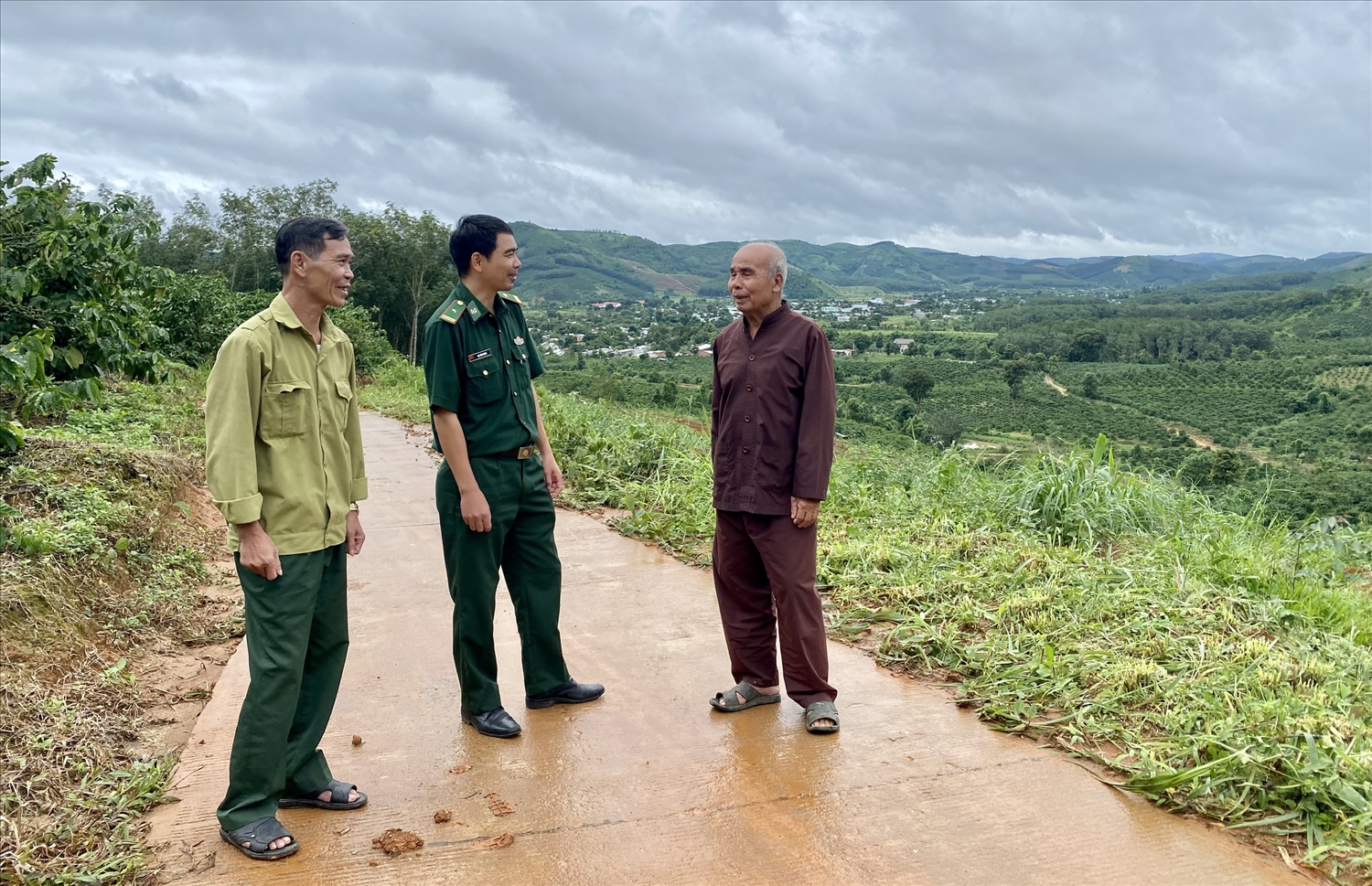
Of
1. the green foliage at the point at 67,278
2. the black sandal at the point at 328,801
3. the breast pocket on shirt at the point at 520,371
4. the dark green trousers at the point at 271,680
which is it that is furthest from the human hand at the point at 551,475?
the green foliage at the point at 67,278

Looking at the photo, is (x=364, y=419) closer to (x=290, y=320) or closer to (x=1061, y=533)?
(x=1061, y=533)

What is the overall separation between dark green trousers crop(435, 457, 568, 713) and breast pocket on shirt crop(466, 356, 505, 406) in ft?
0.73

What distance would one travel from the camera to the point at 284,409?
9.14 feet

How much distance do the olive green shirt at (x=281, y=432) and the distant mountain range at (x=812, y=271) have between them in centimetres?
4570

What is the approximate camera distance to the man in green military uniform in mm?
3369

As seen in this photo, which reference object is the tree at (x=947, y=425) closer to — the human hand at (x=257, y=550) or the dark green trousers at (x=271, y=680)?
the dark green trousers at (x=271, y=680)

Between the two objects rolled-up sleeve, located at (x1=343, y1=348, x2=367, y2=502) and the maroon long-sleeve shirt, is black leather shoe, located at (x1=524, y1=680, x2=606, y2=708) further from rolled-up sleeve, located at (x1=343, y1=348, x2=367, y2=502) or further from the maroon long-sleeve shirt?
rolled-up sleeve, located at (x1=343, y1=348, x2=367, y2=502)

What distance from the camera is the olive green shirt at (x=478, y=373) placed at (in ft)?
11.0

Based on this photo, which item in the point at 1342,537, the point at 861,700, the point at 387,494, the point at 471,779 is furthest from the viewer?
the point at 387,494

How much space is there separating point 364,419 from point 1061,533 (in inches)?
447

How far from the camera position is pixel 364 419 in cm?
1460

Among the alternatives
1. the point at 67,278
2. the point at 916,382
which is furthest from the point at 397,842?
the point at 916,382

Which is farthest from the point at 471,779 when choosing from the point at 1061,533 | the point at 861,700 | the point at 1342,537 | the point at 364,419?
the point at 364,419

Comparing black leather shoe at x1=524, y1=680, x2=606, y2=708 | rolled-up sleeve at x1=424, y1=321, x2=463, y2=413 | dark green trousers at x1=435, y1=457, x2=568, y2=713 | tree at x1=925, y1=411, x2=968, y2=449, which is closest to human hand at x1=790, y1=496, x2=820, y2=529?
dark green trousers at x1=435, y1=457, x2=568, y2=713
